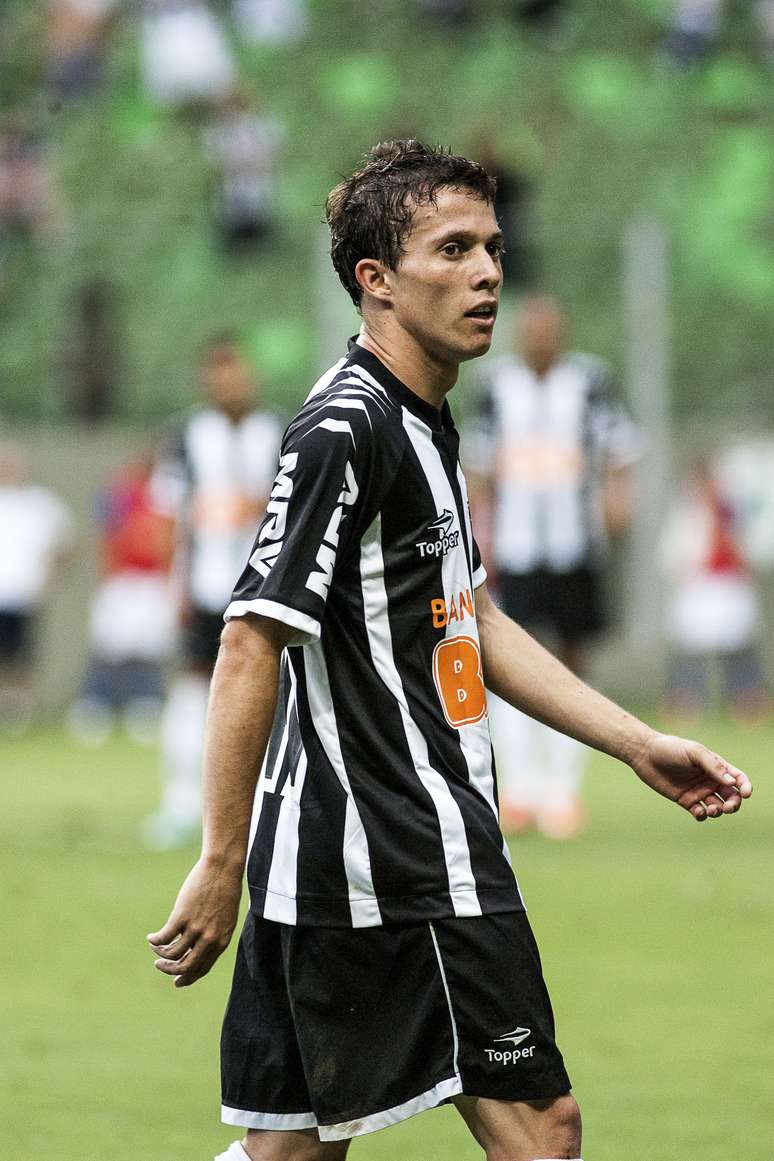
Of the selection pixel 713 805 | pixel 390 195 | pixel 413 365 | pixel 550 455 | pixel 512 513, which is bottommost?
pixel 713 805

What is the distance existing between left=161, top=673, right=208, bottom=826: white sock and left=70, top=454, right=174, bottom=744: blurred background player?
8.51m

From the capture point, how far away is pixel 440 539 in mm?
4188

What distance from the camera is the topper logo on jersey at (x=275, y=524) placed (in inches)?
156

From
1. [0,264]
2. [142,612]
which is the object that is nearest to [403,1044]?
[142,612]

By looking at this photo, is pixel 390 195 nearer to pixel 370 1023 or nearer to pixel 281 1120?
pixel 370 1023

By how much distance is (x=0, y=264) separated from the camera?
31.3 metres

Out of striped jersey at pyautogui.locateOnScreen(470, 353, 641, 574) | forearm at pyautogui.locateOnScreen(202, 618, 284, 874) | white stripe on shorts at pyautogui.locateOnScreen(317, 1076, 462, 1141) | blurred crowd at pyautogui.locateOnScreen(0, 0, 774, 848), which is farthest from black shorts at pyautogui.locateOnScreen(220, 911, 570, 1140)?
striped jersey at pyautogui.locateOnScreen(470, 353, 641, 574)

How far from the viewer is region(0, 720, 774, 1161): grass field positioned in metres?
6.03

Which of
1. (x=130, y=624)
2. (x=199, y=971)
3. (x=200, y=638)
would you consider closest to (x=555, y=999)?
(x=199, y=971)

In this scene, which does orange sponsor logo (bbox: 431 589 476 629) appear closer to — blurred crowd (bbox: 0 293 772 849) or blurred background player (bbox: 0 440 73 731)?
blurred crowd (bbox: 0 293 772 849)

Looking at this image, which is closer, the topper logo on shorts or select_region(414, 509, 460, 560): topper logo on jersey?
the topper logo on shorts

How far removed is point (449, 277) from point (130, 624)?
17530 mm

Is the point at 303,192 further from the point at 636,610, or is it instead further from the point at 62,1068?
the point at 62,1068

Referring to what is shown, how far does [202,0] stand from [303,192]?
10.4 feet
